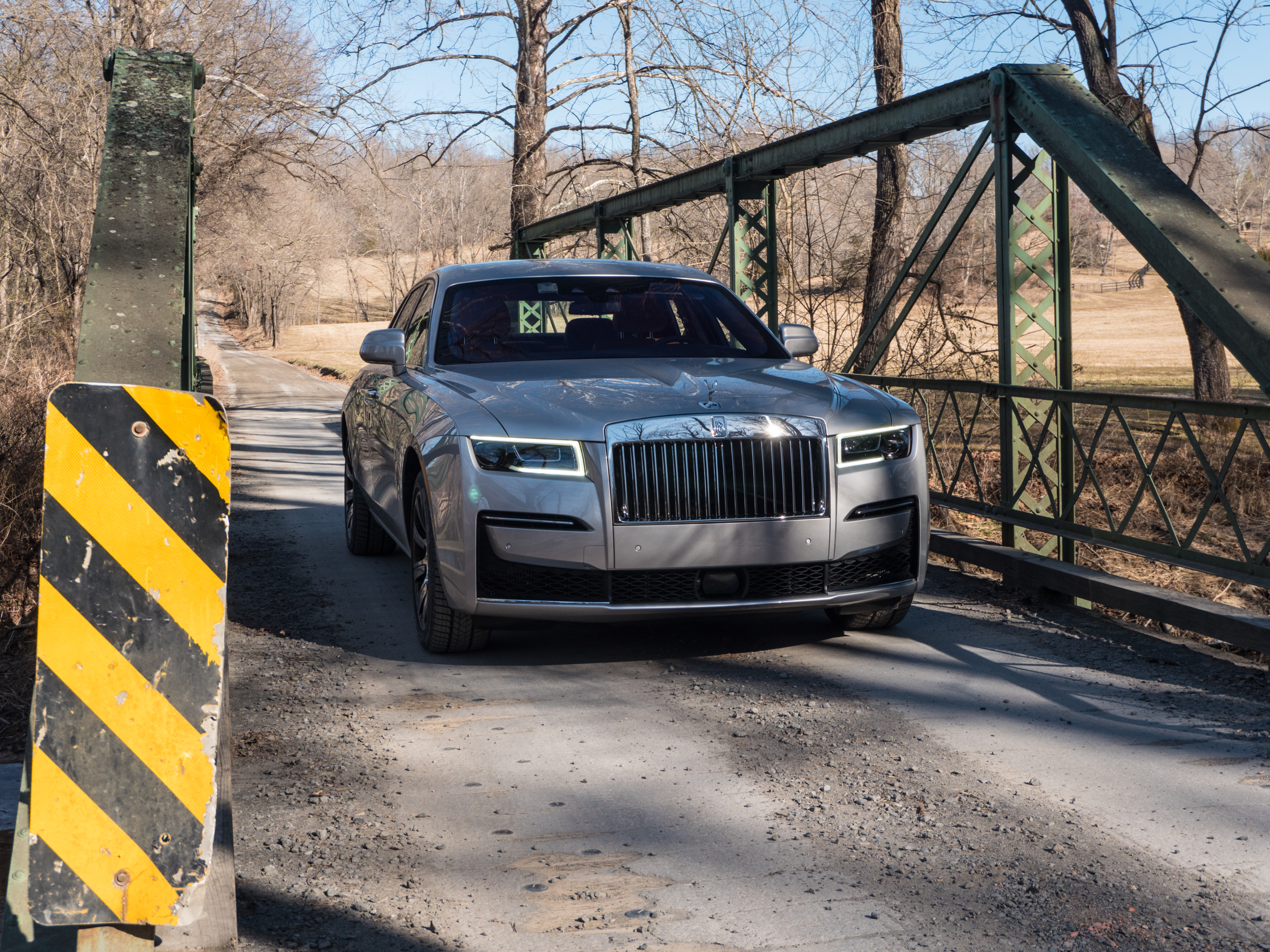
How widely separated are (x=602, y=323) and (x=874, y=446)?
2.03 meters

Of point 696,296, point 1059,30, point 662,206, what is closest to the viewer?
point 696,296

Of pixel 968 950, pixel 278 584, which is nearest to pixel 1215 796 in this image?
pixel 968 950

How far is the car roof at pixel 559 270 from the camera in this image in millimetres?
7129

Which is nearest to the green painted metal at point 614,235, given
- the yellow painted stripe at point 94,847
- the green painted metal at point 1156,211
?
the green painted metal at point 1156,211

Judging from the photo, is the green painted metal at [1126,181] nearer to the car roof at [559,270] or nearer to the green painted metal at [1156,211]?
the green painted metal at [1156,211]

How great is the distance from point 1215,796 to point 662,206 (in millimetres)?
10311

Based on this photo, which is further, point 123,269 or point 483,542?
point 483,542

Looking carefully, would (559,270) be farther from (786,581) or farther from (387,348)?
(786,581)

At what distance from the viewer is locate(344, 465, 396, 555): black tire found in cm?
823

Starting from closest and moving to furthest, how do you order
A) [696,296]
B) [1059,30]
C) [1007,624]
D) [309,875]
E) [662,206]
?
1. [309,875]
2. [1007,624]
3. [696,296]
4. [662,206]
5. [1059,30]

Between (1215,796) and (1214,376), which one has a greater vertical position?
(1214,376)

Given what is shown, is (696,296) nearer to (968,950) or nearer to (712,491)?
(712,491)

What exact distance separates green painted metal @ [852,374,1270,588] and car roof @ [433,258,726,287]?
183cm

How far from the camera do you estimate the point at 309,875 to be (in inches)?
132
